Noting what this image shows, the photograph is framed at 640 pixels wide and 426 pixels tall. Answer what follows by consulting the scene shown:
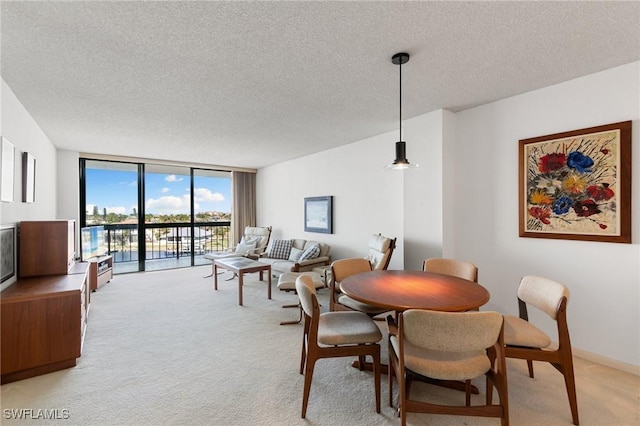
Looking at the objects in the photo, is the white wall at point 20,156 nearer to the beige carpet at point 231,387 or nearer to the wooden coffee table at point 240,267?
the beige carpet at point 231,387

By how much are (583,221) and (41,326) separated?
472 cm

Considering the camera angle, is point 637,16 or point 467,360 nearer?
point 467,360

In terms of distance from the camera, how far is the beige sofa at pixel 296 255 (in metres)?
4.79

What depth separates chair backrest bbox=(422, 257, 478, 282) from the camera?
2652 millimetres

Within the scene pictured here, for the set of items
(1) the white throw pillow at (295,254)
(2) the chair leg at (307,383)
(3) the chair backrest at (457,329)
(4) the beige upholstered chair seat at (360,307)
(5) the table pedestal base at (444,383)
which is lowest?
(5) the table pedestal base at (444,383)

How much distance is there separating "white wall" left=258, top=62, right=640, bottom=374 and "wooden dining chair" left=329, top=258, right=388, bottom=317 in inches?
39.9

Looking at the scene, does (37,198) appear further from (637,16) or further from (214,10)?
(637,16)

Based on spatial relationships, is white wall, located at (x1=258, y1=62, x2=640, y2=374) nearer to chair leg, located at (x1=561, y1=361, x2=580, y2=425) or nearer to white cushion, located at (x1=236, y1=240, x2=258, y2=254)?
chair leg, located at (x1=561, y1=361, x2=580, y2=425)

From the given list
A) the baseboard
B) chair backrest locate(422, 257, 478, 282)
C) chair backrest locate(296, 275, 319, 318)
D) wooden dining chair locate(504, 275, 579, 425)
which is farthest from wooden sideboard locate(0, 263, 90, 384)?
the baseboard

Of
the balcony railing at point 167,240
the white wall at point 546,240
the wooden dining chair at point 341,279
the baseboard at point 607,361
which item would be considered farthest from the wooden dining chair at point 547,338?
the balcony railing at point 167,240

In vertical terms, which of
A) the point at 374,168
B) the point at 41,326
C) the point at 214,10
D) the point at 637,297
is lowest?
the point at 41,326

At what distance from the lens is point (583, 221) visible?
8.33 feet

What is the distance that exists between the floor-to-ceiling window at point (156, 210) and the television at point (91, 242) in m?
0.77

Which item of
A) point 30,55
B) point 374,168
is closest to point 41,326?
point 30,55
